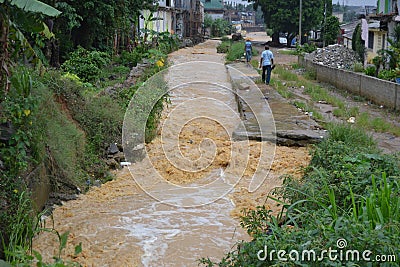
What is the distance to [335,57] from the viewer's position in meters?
31.8

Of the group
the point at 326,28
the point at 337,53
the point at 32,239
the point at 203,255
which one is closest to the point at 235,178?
the point at 203,255

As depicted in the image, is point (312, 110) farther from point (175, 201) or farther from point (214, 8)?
point (214, 8)

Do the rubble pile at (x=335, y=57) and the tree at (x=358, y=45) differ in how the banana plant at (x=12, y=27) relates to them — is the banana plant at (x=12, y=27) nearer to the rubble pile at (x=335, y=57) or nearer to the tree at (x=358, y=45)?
the rubble pile at (x=335, y=57)

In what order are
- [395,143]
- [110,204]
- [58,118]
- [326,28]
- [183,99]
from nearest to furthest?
[110,204] < [58,118] < [395,143] < [183,99] < [326,28]

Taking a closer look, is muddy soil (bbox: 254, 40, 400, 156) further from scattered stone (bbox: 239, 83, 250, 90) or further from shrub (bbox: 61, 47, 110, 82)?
shrub (bbox: 61, 47, 110, 82)

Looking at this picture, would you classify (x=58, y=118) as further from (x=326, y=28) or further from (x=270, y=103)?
(x=326, y=28)

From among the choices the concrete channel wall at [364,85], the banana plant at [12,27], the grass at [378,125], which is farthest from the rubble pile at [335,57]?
the banana plant at [12,27]

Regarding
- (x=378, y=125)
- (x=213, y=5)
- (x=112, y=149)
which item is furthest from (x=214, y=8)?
(x=112, y=149)

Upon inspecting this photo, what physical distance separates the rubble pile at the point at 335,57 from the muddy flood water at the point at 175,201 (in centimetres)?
1731

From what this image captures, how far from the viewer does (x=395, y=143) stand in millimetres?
11539

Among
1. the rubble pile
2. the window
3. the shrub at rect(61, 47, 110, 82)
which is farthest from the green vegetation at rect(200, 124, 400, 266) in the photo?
the window

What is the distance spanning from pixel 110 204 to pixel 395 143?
6418 millimetres

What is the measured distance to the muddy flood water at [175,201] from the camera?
6863mm

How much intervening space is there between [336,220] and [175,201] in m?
4.59
